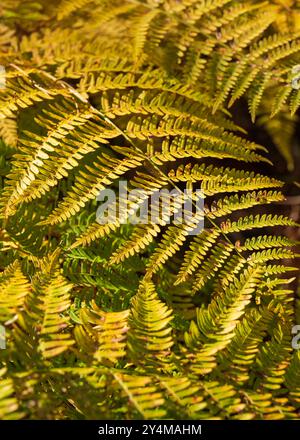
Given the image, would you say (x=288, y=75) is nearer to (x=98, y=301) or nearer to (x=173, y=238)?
(x=173, y=238)

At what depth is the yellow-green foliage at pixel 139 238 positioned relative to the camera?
1.21 meters

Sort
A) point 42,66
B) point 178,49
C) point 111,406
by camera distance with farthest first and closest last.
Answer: point 178,49 → point 42,66 → point 111,406

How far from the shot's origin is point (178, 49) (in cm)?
238

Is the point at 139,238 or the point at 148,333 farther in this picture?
the point at 139,238

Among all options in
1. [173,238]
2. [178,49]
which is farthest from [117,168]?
[178,49]

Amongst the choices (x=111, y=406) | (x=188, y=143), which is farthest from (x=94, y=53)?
(x=111, y=406)

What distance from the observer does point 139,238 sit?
1.59 meters

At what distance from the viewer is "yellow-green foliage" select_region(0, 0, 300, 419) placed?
3.96 ft

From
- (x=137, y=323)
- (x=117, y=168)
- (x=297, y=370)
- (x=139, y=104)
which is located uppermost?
(x=139, y=104)

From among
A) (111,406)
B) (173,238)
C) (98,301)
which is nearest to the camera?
(111,406)

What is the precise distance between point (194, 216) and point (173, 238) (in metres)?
0.11

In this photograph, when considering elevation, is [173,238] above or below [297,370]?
above

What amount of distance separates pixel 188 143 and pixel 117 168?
0.30 meters

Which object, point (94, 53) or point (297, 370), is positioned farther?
point (94, 53)
